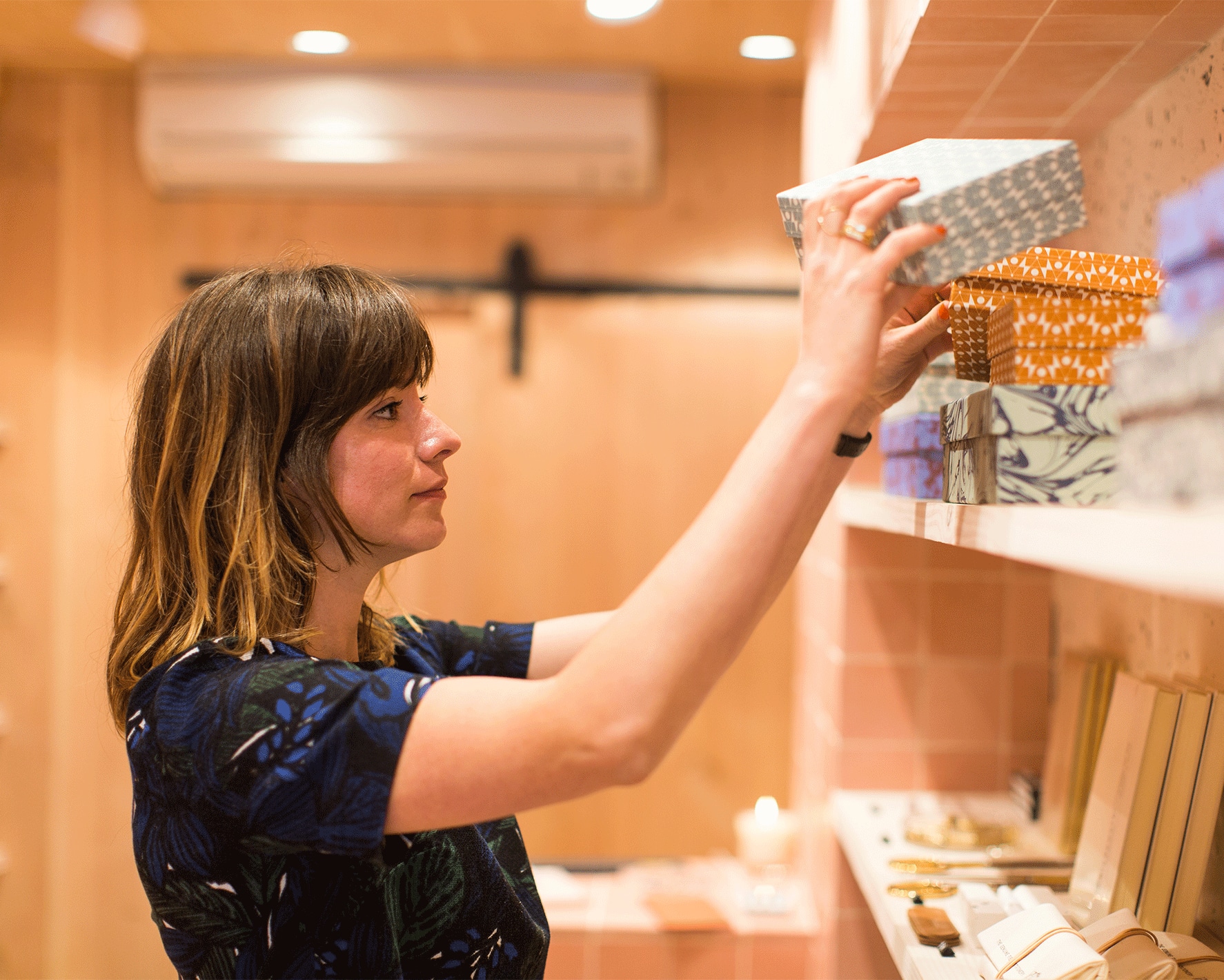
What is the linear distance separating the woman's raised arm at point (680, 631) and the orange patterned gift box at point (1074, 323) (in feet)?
0.47

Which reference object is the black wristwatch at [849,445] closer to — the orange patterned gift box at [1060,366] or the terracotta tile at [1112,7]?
the orange patterned gift box at [1060,366]

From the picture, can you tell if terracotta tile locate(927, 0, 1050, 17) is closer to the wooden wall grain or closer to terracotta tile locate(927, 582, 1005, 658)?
terracotta tile locate(927, 582, 1005, 658)

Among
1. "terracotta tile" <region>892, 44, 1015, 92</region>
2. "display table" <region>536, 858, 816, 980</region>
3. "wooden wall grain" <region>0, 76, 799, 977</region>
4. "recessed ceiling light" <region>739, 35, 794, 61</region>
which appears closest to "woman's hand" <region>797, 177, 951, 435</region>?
"terracotta tile" <region>892, 44, 1015, 92</region>

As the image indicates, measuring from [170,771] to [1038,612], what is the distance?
1.35 m

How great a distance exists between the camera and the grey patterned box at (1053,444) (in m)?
0.73

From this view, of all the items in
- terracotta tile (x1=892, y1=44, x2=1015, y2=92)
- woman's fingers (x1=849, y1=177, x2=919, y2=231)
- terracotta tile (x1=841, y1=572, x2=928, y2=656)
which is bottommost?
terracotta tile (x1=841, y1=572, x2=928, y2=656)

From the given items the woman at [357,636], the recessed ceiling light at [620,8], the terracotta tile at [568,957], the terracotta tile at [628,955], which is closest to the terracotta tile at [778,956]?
the terracotta tile at [628,955]

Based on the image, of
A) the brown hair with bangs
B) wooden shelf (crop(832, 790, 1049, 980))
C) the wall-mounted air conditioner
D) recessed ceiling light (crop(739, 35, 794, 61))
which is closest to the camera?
the brown hair with bangs

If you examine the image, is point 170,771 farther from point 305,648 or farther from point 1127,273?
point 1127,273

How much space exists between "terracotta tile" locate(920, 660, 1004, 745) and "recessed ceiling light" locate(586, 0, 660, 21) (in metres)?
1.43

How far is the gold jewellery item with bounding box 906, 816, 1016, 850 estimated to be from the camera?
134cm

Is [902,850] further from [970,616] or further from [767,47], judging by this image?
[767,47]

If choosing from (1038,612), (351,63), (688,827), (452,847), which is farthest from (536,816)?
(351,63)

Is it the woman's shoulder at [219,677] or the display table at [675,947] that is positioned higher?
the woman's shoulder at [219,677]
